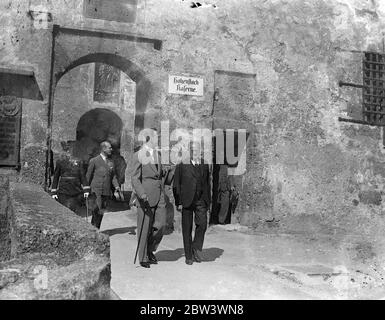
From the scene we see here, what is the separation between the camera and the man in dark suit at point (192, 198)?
5.93 metres

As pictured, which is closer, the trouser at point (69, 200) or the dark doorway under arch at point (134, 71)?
the trouser at point (69, 200)

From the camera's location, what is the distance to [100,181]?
7.50m

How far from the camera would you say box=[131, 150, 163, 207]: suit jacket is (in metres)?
5.69

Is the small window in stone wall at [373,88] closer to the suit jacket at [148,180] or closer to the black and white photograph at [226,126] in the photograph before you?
the black and white photograph at [226,126]

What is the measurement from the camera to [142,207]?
566cm

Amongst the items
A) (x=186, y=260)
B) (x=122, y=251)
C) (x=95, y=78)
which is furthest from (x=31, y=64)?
(x=95, y=78)

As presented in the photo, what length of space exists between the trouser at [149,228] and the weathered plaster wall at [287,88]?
3172mm

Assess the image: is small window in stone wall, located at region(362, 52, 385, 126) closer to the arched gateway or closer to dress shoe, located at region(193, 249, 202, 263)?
the arched gateway

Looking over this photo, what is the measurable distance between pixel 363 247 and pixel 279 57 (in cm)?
369

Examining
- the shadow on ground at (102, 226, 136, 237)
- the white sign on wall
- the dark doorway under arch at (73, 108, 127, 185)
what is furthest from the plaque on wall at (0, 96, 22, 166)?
the dark doorway under arch at (73, 108, 127, 185)

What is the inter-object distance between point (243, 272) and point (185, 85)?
4.21 m

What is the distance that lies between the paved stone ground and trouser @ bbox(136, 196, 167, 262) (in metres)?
0.22

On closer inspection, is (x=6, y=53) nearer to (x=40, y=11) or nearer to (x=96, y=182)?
(x=40, y=11)

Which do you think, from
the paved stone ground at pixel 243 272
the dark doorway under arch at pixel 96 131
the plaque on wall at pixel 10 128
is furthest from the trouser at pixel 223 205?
the dark doorway under arch at pixel 96 131
